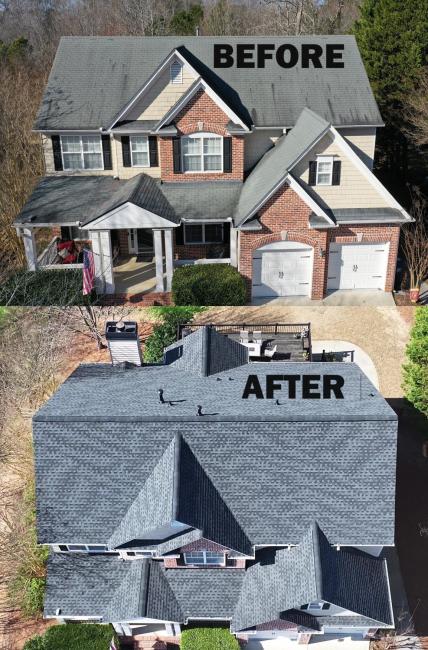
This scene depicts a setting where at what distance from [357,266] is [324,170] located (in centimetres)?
534

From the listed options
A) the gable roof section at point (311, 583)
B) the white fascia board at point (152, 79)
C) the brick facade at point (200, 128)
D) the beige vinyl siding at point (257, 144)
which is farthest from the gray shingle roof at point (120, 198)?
the gable roof section at point (311, 583)

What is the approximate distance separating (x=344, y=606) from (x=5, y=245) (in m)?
28.8

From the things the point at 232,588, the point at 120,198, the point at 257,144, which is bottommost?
the point at 232,588

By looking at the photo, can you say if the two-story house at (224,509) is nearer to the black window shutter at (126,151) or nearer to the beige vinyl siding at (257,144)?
the black window shutter at (126,151)

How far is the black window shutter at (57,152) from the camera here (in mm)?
34188

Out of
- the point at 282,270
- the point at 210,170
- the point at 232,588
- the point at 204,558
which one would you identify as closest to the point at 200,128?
the point at 210,170

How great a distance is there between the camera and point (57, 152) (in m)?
34.6

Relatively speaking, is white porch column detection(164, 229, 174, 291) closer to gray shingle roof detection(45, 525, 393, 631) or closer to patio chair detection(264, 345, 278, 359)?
patio chair detection(264, 345, 278, 359)

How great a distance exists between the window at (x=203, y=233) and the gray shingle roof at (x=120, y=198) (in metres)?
1.74

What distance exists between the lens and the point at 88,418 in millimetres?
17656

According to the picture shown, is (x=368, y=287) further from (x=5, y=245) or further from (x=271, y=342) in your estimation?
(x=5, y=245)

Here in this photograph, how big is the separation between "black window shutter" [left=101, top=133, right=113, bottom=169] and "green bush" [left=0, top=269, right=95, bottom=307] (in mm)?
7324

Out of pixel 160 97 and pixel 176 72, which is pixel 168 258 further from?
pixel 176 72

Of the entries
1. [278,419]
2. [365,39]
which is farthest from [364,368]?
[365,39]
